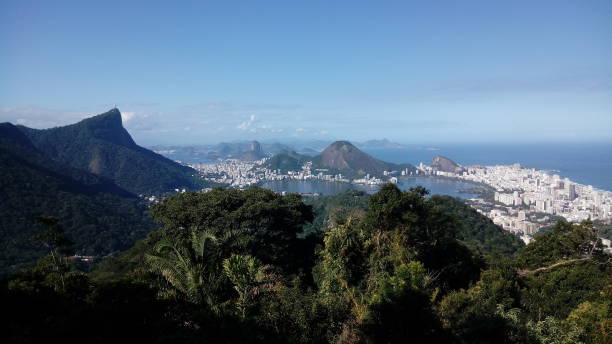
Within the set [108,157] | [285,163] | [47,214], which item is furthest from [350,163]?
[47,214]

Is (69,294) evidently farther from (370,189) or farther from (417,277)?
(370,189)

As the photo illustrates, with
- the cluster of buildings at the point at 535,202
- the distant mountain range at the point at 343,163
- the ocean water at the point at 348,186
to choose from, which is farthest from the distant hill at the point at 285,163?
the cluster of buildings at the point at 535,202

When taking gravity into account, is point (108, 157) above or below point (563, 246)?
above

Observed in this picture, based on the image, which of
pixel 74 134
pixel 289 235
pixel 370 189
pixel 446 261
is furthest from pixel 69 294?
pixel 74 134

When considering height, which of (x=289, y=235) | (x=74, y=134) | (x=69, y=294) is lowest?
(x=289, y=235)

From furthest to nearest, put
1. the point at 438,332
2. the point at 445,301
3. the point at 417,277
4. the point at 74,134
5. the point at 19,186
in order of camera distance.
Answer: the point at 74,134 → the point at 19,186 → the point at 445,301 → the point at 417,277 → the point at 438,332

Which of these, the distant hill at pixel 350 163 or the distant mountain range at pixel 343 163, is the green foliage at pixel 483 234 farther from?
the distant hill at pixel 350 163

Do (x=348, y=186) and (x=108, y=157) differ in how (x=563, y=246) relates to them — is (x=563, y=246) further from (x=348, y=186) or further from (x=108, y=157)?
(x=108, y=157)

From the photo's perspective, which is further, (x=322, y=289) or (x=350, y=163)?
(x=350, y=163)
